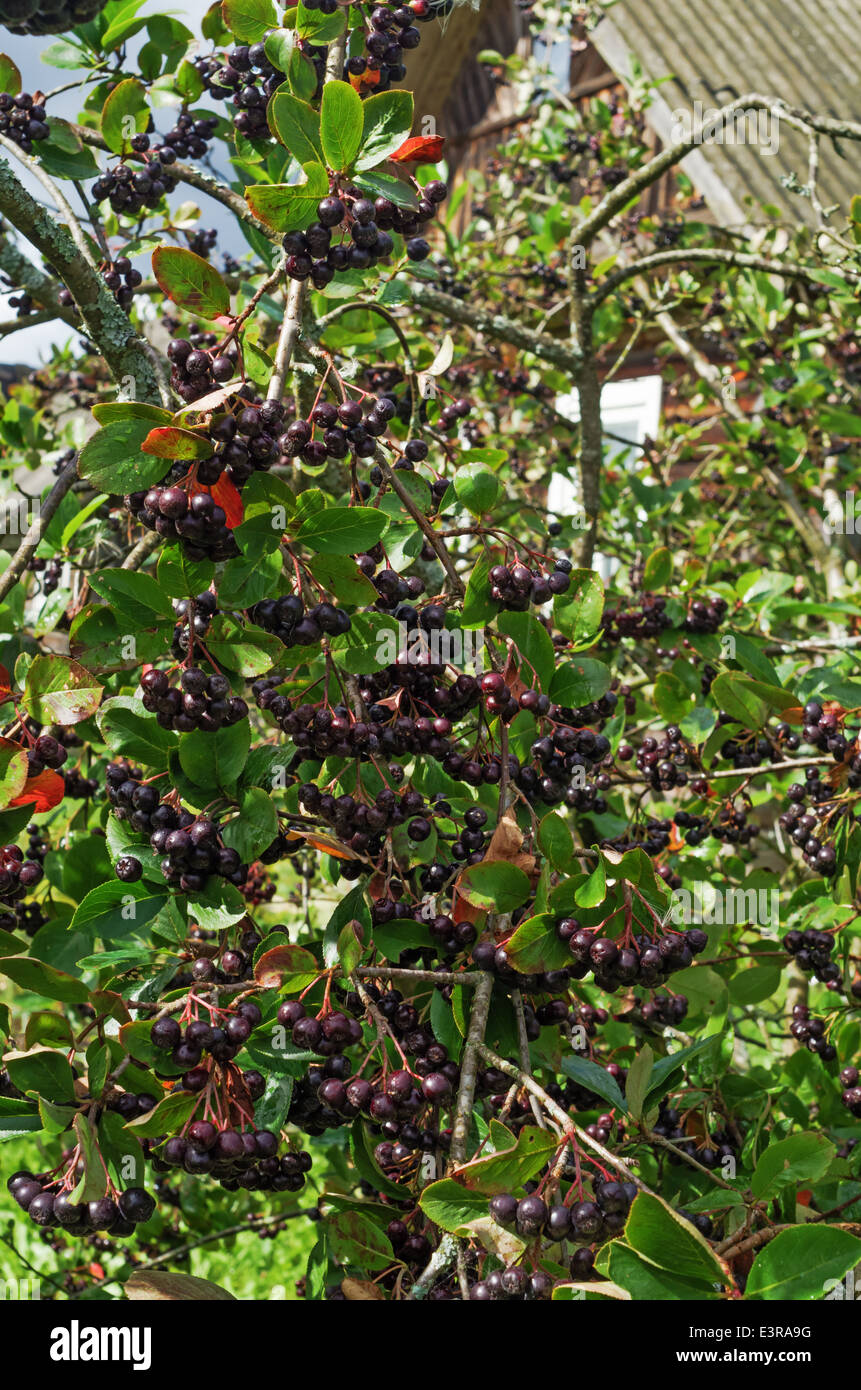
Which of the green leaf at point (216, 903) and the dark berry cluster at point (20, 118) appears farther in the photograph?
the dark berry cluster at point (20, 118)

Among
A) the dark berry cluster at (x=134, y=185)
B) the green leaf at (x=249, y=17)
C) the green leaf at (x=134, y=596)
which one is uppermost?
the dark berry cluster at (x=134, y=185)

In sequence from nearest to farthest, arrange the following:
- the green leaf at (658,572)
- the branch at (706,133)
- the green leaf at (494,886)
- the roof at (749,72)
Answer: the green leaf at (494,886), the green leaf at (658,572), the branch at (706,133), the roof at (749,72)

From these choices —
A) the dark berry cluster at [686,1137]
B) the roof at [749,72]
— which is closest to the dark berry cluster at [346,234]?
the dark berry cluster at [686,1137]

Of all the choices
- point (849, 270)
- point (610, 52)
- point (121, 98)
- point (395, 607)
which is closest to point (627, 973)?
point (395, 607)

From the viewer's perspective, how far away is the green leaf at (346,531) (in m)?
1.33

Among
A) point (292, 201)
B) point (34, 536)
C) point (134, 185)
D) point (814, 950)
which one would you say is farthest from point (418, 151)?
point (814, 950)

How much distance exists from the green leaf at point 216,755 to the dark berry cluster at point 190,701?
45mm

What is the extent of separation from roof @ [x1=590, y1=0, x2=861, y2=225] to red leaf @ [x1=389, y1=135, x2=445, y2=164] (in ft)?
13.6

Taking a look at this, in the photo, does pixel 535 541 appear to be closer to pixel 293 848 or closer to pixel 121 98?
pixel 121 98

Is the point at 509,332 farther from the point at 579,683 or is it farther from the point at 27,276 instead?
the point at 579,683

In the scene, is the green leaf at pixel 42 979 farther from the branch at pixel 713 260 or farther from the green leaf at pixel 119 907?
the branch at pixel 713 260

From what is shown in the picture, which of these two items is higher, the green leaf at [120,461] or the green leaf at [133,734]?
the green leaf at [120,461]

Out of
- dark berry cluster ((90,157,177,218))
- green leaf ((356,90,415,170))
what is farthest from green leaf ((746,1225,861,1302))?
dark berry cluster ((90,157,177,218))

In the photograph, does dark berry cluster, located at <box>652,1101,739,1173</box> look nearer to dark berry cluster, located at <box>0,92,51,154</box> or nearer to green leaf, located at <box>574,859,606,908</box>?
green leaf, located at <box>574,859,606,908</box>
